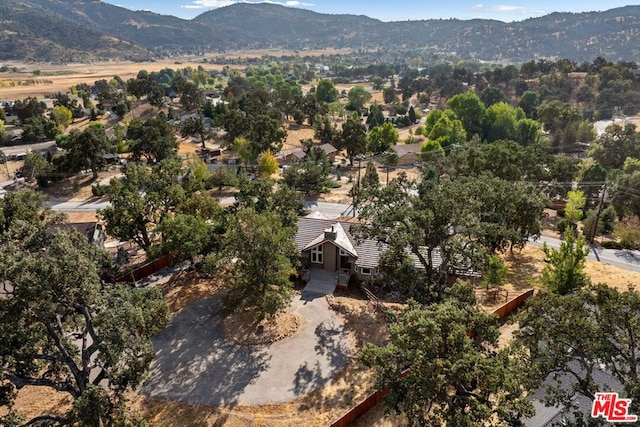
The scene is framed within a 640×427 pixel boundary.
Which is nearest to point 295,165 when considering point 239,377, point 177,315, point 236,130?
point 236,130

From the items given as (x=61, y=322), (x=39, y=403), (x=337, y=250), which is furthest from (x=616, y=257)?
(x=39, y=403)

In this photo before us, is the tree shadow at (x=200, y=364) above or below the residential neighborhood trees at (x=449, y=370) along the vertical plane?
below

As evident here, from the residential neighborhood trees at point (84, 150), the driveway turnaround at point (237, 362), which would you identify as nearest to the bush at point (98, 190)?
the residential neighborhood trees at point (84, 150)

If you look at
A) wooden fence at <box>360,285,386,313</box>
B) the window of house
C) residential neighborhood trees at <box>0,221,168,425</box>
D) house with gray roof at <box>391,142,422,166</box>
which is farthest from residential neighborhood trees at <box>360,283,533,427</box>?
house with gray roof at <box>391,142,422,166</box>

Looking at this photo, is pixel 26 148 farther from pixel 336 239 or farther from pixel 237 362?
pixel 237 362

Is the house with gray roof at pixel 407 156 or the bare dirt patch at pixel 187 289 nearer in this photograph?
the bare dirt patch at pixel 187 289

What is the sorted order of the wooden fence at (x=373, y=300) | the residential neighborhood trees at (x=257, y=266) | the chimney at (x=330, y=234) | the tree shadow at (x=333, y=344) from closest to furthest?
the tree shadow at (x=333, y=344)
the residential neighborhood trees at (x=257, y=266)
the wooden fence at (x=373, y=300)
the chimney at (x=330, y=234)

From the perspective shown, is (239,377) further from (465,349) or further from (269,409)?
(465,349)

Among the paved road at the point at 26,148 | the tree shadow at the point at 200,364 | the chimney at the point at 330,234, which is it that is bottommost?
the tree shadow at the point at 200,364

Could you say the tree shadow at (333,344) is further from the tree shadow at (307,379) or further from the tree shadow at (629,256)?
the tree shadow at (629,256)

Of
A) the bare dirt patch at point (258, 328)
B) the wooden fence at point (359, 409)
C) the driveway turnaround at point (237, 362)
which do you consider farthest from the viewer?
the bare dirt patch at point (258, 328)
